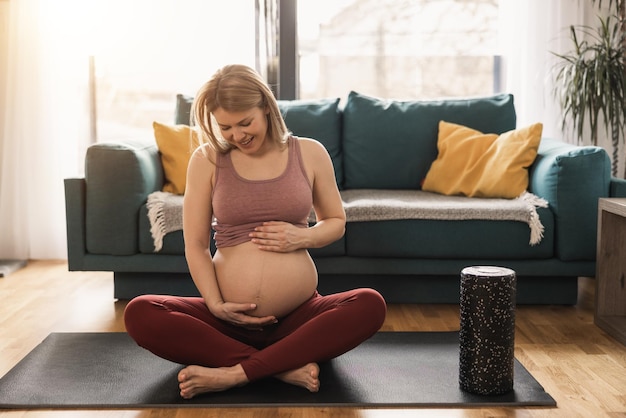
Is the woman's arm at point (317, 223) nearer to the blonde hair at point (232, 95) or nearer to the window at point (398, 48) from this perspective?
the blonde hair at point (232, 95)

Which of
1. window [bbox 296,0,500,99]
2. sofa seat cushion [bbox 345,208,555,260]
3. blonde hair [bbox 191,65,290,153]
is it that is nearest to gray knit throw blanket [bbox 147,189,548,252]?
sofa seat cushion [bbox 345,208,555,260]

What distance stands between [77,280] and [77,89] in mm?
1069

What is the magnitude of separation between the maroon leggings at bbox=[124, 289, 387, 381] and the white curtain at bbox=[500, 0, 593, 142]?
2463 millimetres

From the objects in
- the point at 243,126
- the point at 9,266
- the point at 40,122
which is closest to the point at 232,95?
the point at 243,126

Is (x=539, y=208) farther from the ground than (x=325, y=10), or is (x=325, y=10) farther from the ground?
(x=325, y=10)

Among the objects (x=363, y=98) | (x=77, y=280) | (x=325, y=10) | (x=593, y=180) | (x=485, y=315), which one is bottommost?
(x=77, y=280)

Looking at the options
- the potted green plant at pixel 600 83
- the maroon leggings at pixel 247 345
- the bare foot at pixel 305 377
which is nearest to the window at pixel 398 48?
the potted green plant at pixel 600 83

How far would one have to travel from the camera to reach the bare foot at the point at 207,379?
7.36ft

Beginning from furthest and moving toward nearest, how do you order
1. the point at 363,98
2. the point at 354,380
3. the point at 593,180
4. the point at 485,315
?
the point at 363,98 < the point at 593,180 < the point at 354,380 < the point at 485,315

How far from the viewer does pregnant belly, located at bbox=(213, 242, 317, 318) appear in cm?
232

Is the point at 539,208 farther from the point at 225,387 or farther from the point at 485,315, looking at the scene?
the point at 225,387

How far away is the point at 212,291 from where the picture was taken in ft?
7.65

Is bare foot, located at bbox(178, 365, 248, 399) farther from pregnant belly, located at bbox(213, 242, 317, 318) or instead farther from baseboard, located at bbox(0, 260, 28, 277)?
baseboard, located at bbox(0, 260, 28, 277)

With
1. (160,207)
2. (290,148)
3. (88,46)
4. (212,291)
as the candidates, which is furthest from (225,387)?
(88,46)
